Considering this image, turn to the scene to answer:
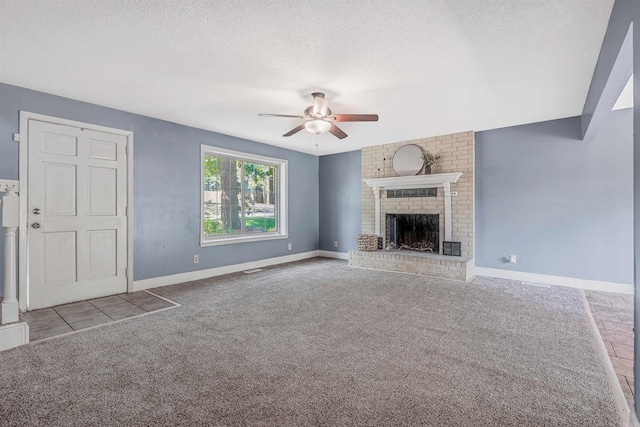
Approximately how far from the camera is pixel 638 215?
1482mm

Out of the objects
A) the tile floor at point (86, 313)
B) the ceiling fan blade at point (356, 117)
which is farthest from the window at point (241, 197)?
the ceiling fan blade at point (356, 117)

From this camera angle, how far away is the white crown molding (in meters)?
5.12

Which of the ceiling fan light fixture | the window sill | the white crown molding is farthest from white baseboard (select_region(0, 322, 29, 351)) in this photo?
the white crown molding

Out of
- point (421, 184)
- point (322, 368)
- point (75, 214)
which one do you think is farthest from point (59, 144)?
point (421, 184)

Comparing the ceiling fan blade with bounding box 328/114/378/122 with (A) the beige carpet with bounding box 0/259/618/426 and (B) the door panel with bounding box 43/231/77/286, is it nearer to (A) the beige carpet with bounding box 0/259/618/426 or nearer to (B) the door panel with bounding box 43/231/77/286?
(A) the beige carpet with bounding box 0/259/618/426

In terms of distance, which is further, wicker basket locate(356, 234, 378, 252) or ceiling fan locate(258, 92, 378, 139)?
wicker basket locate(356, 234, 378, 252)

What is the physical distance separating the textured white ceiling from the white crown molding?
1310 mm

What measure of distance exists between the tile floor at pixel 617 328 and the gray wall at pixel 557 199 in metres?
0.52

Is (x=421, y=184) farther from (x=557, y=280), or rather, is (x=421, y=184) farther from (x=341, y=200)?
(x=557, y=280)

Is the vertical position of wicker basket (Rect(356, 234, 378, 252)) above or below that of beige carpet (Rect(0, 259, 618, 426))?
above

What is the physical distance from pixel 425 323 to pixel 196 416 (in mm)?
2092

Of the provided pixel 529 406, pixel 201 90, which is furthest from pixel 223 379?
pixel 201 90

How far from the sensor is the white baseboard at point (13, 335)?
2379 mm

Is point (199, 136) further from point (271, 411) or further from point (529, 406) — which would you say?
point (529, 406)
